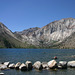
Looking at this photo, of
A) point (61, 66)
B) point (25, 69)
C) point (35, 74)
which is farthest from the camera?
point (61, 66)

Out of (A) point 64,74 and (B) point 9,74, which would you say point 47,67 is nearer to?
(A) point 64,74

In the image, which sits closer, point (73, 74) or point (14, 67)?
point (73, 74)

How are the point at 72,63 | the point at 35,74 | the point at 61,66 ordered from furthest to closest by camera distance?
the point at 72,63 → the point at 61,66 → the point at 35,74

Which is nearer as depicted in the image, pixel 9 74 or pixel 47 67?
pixel 9 74

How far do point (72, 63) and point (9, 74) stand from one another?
24.2 m

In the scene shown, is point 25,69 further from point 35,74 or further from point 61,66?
point 61,66

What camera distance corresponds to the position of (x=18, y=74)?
110 feet

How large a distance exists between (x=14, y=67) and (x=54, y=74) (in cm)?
1585

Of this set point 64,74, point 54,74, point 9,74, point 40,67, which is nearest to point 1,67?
point 9,74

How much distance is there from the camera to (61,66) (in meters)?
41.4

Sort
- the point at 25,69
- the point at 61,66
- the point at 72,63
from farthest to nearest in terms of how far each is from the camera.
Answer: the point at 72,63
the point at 61,66
the point at 25,69

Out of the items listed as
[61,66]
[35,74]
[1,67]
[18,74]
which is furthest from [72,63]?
[1,67]

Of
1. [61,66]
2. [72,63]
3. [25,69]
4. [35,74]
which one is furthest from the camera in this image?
[72,63]

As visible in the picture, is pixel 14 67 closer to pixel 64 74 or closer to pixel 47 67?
pixel 47 67
